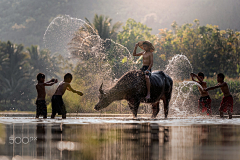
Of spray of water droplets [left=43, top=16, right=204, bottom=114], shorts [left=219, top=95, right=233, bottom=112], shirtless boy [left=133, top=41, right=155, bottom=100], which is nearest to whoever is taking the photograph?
shirtless boy [left=133, top=41, right=155, bottom=100]

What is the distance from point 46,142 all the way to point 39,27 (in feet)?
566

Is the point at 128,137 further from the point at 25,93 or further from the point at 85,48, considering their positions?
the point at 25,93

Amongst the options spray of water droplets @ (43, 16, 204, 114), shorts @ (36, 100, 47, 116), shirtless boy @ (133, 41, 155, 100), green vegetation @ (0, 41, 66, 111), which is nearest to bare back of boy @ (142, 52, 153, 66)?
shirtless boy @ (133, 41, 155, 100)

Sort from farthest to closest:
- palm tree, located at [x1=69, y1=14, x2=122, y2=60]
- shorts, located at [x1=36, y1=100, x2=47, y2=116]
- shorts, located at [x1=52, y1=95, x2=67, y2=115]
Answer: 1. palm tree, located at [x1=69, y1=14, x2=122, y2=60]
2. shorts, located at [x1=36, y1=100, x2=47, y2=116]
3. shorts, located at [x1=52, y1=95, x2=67, y2=115]

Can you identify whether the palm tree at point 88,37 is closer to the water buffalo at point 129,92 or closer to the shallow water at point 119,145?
the water buffalo at point 129,92

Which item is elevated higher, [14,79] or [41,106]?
[14,79]

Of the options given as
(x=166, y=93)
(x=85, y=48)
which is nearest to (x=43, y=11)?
(x=85, y=48)

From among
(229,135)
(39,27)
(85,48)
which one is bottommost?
(229,135)

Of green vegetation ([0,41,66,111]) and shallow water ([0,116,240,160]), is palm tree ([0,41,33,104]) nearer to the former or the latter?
green vegetation ([0,41,66,111])

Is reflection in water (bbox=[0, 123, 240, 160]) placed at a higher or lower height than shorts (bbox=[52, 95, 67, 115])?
lower

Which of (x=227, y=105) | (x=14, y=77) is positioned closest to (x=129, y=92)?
(x=227, y=105)

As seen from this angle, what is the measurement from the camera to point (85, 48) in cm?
3481

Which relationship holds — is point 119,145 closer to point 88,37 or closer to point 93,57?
point 93,57

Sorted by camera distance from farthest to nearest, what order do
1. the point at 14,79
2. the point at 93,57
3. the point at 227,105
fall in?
the point at 14,79
the point at 93,57
the point at 227,105
